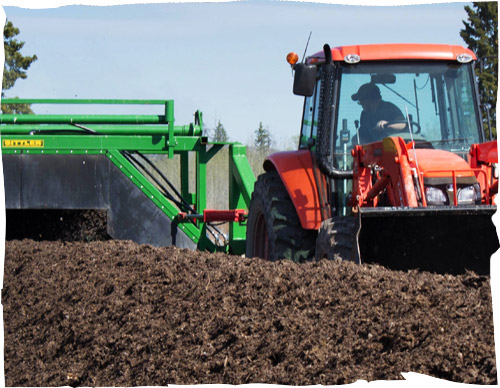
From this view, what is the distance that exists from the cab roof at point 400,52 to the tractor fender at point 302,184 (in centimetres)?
91

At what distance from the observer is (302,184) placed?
7039 mm

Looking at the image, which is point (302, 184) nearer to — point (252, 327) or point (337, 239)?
point (337, 239)

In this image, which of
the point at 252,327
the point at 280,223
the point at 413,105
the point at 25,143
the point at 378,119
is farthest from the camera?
the point at 25,143

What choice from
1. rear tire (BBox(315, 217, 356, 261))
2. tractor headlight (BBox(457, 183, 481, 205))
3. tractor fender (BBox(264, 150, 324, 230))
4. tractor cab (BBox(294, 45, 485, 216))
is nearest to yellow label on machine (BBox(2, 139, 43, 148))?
tractor fender (BBox(264, 150, 324, 230))

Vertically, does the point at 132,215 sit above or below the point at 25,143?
below

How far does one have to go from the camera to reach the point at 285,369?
156 inches

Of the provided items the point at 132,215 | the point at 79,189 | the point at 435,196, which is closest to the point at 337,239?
the point at 435,196

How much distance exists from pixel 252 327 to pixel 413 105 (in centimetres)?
320

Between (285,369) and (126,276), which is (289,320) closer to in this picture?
(285,369)

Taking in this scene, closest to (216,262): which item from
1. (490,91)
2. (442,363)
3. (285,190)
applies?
(285,190)

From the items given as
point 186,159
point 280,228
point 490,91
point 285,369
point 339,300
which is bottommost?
point 285,369

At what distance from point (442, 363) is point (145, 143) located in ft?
22.0

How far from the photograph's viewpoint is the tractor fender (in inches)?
269

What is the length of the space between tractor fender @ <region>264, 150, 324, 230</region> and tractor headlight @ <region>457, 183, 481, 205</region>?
3.96ft
